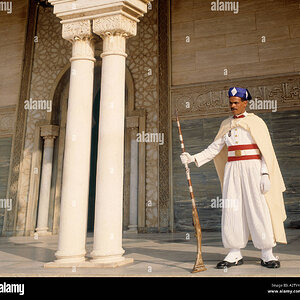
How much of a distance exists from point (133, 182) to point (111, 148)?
15.8 feet

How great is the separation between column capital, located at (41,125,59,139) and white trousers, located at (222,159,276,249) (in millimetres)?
6565

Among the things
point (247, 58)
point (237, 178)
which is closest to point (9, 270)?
point (237, 178)

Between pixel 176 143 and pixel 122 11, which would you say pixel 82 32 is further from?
pixel 176 143

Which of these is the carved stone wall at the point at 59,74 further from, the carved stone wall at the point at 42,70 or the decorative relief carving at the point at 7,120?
the decorative relief carving at the point at 7,120

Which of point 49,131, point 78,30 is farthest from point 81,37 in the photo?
point 49,131

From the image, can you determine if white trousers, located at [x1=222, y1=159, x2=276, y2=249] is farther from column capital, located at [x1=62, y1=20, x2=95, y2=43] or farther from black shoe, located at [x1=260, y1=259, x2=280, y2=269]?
column capital, located at [x1=62, y1=20, x2=95, y2=43]

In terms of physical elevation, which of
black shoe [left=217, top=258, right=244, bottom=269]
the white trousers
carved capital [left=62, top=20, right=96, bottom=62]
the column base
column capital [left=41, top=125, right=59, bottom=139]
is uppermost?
column capital [left=41, top=125, right=59, bottom=139]

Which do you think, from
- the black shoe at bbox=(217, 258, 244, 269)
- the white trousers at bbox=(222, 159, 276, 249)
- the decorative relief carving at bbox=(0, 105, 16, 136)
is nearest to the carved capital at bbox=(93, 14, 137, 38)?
the white trousers at bbox=(222, 159, 276, 249)

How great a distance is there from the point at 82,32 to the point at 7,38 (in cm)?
721

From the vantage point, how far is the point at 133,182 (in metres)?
8.68

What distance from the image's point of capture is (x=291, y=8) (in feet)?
27.2

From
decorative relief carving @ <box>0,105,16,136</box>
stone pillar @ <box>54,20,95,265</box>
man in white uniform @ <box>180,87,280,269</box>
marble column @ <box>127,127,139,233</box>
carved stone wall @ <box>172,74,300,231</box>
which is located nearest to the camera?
man in white uniform @ <box>180,87,280,269</box>

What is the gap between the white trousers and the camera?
3.45 metres

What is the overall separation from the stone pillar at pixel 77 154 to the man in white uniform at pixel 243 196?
1191mm
